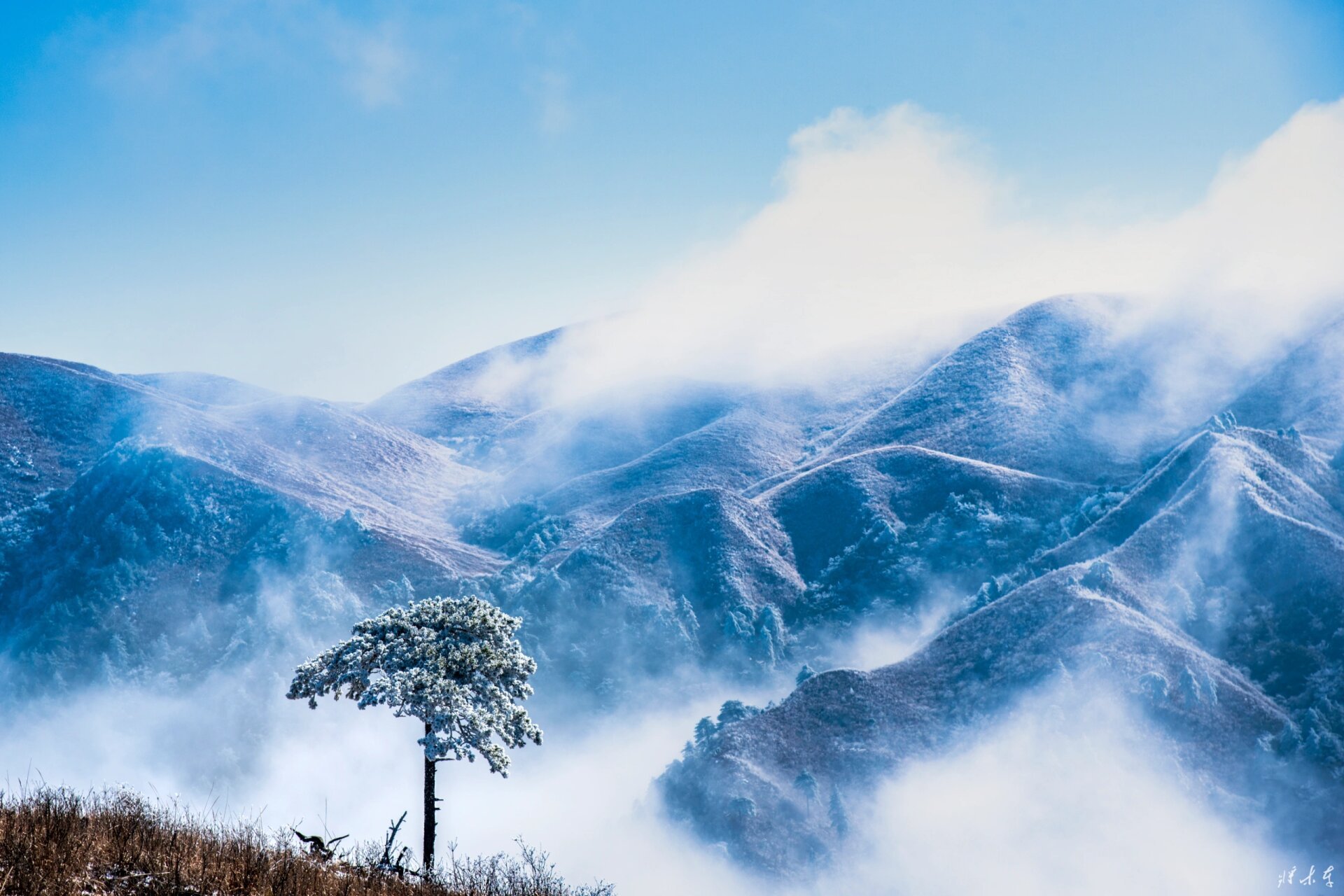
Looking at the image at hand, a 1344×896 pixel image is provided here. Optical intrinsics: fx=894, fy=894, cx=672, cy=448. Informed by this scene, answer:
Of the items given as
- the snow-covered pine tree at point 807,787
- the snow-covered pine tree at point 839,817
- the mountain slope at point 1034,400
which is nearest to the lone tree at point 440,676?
the snow-covered pine tree at point 839,817

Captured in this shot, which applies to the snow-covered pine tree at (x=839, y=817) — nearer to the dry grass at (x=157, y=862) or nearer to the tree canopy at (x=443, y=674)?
the tree canopy at (x=443, y=674)

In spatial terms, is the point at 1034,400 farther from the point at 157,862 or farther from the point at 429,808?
the point at 157,862

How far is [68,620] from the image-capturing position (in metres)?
76.6

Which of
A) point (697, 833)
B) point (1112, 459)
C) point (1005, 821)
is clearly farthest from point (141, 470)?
point (1112, 459)

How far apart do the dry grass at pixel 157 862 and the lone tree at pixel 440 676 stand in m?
5.95

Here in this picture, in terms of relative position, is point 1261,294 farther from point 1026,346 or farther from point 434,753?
point 434,753

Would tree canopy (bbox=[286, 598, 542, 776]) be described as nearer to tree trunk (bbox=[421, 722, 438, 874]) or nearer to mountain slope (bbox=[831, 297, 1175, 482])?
tree trunk (bbox=[421, 722, 438, 874])

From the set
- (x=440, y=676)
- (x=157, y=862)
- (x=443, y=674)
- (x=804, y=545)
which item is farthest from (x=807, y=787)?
(x=804, y=545)

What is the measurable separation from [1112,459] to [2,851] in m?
106

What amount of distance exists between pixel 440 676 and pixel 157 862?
9.00 metres

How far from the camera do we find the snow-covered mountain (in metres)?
52.1

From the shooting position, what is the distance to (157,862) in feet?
31.4

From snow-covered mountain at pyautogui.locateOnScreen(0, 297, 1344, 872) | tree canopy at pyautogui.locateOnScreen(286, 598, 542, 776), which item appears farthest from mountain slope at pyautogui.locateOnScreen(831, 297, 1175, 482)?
tree canopy at pyautogui.locateOnScreen(286, 598, 542, 776)

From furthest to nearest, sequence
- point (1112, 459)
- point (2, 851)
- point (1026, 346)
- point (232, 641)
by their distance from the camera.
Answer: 1. point (1026, 346)
2. point (1112, 459)
3. point (232, 641)
4. point (2, 851)
